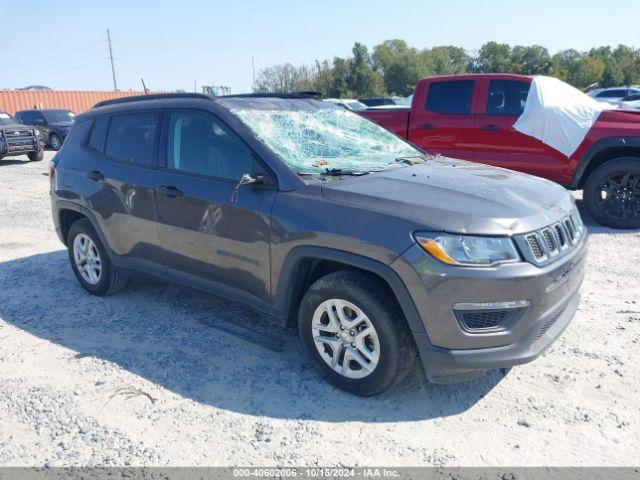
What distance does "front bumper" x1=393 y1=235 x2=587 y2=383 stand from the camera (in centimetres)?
270

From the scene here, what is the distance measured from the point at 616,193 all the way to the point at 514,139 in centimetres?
141

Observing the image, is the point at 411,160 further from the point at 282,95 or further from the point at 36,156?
the point at 36,156

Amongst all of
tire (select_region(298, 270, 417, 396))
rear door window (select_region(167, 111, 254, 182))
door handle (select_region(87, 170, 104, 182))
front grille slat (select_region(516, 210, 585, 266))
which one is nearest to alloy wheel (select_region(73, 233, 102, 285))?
door handle (select_region(87, 170, 104, 182))

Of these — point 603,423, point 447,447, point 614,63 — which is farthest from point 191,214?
point 614,63

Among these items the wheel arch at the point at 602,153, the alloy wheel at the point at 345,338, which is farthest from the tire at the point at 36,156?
the alloy wheel at the point at 345,338

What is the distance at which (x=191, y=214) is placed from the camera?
3.77m

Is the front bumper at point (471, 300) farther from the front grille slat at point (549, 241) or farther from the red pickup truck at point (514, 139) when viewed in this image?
the red pickup truck at point (514, 139)

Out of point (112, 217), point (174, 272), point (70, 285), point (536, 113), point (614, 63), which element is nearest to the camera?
point (174, 272)

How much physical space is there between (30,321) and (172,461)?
2458mm

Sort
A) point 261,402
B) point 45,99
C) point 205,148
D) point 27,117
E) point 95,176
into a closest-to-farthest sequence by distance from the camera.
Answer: point 261,402 < point 205,148 < point 95,176 < point 27,117 < point 45,99

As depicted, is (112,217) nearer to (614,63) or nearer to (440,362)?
(440,362)

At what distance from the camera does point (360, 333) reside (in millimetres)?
3068

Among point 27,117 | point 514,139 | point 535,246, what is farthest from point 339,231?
point 27,117

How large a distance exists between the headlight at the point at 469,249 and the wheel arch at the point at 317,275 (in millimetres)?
255
